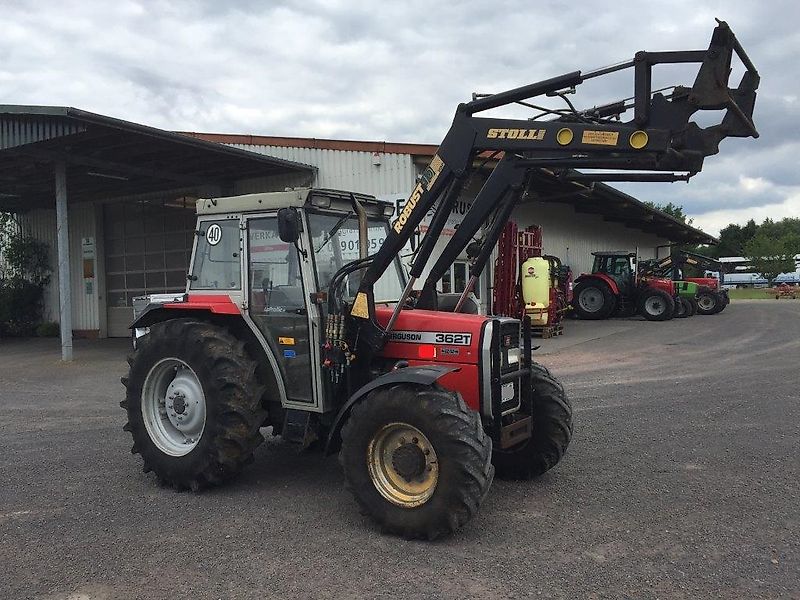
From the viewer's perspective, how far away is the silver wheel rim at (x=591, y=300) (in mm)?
23719

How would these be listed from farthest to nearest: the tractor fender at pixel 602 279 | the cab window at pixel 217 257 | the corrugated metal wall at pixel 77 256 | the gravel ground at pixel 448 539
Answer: the tractor fender at pixel 602 279 → the corrugated metal wall at pixel 77 256 → the cab window at pixel 217 257 → the gravel ground at pixel 448 539

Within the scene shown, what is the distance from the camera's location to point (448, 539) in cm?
412

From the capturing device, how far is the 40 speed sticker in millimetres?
4590

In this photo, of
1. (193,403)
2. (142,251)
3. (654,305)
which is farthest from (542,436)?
(654,305)

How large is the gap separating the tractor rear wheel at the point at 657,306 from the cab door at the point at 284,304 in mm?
20102

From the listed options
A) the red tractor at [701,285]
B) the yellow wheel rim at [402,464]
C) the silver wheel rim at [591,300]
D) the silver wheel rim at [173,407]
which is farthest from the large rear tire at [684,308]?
the yellow wheel rim at [402,464]

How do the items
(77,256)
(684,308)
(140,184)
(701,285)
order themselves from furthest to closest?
(701,285) < (684,308) < (77,256) < (140,184)

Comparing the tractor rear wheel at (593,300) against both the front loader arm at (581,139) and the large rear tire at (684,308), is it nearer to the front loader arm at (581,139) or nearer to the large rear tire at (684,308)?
the large rear tire at (684,308)

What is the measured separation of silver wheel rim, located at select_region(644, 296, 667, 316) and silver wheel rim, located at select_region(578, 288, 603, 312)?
1545 millimetres

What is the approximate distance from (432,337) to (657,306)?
2009 centimetres

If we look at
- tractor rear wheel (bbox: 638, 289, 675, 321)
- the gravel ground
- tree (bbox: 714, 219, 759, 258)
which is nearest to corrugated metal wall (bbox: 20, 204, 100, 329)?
the gravel ground

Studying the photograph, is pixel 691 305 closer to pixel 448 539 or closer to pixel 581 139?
pixel 581 139

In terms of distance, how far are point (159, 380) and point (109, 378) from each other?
707 cm

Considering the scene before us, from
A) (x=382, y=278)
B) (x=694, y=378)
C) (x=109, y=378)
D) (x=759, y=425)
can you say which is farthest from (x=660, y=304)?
(x=382, y=278)
